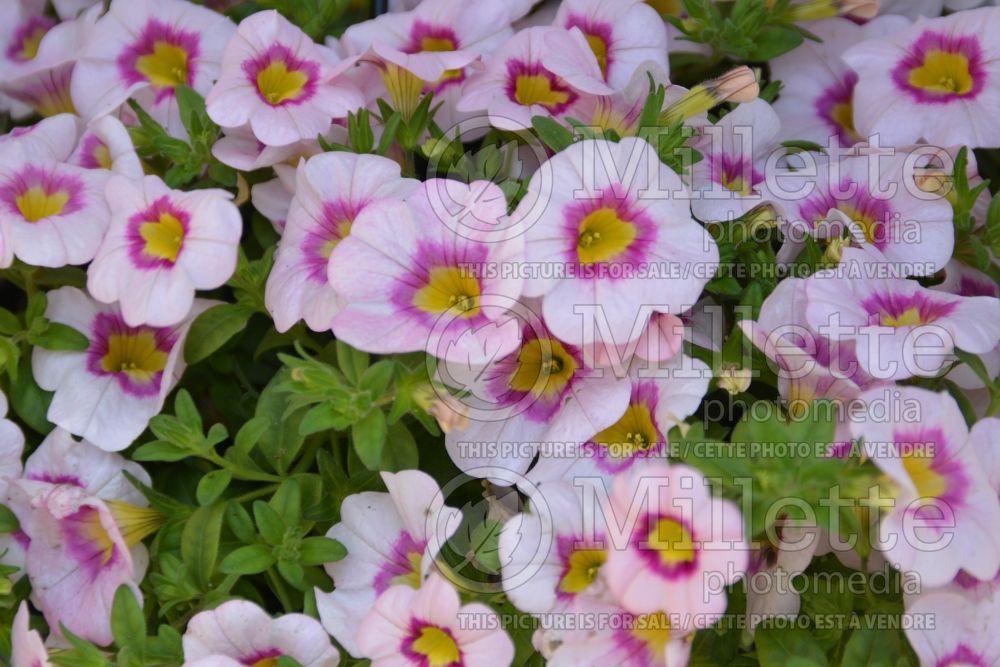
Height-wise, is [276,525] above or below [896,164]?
below

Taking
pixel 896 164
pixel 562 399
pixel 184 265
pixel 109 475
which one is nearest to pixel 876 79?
pixel 896 164

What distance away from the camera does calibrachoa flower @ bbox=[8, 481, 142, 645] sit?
88 centimetres

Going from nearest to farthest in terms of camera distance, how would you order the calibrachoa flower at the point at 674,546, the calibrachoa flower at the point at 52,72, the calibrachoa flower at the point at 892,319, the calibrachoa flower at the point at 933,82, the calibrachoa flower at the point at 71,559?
the calibrachoa flower at the point at 674,546 → the calibrachoa flower at the point at 892,319 → the calibrachoa flower at the point at 71,559 → the calibrachoa flower at the point at 933,82 → the calibrachoa flower at the point at 52,72

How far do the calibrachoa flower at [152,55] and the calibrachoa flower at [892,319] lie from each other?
0.62 m

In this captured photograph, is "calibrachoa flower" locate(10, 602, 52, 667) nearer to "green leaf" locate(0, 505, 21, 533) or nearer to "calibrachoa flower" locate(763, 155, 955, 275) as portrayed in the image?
"green leaf" locate(0, 505, 21, 533)

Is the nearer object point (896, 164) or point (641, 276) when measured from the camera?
point (641, 276)

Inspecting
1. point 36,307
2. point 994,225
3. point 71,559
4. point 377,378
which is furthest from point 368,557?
point 994,225

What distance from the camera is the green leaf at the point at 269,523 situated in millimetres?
831

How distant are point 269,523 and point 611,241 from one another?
1.10 ft

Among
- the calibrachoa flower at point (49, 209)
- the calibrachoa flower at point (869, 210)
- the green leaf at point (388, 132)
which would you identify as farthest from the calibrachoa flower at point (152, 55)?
the calibrachoa flower at point (869, 210)

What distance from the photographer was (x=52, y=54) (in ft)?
3.64

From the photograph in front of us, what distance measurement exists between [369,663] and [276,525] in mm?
126

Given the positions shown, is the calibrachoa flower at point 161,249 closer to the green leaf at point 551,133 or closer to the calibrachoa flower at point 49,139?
the calibrachoa flower at point 49,139

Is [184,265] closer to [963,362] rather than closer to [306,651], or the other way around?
[306,651]
